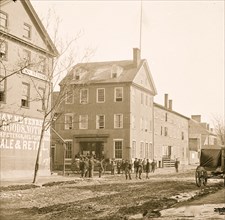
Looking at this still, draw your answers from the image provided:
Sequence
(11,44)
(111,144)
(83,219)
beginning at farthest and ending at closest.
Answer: (111,144), (11,44), (83,219)

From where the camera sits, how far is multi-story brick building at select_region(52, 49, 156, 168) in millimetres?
45531

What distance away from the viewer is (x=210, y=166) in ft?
74.5

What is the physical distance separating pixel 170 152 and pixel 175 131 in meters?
4.61

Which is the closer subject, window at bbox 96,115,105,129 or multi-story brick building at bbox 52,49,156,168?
multi-story brick building at bbox 52,49,156,168

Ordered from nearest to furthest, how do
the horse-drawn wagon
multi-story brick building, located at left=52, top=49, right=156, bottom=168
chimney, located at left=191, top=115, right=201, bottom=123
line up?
the horse-drawn wagon
multi-story brick building, located at left=52, top=49, right=156, bottom=168
chimney, located at left=191, top=115, right=201, bottom=123

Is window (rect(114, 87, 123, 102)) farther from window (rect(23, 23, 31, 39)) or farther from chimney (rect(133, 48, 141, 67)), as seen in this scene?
window (rect(23, 23, 31, 39))

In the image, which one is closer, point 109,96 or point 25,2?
point 25,2

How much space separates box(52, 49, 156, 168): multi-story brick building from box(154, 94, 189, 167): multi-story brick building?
618cm

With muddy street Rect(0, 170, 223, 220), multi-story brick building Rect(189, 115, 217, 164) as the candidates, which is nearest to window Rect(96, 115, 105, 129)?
muddy street Rect(0, 170, 223, 220)

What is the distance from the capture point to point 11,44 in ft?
93.8

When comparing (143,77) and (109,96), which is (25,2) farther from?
(143,77)

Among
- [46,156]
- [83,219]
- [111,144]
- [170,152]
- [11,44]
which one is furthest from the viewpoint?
[170,152]

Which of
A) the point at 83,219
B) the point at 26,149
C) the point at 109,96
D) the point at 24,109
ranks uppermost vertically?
the point at 109,96

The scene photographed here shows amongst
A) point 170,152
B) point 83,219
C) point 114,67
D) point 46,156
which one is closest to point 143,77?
point 114,67
